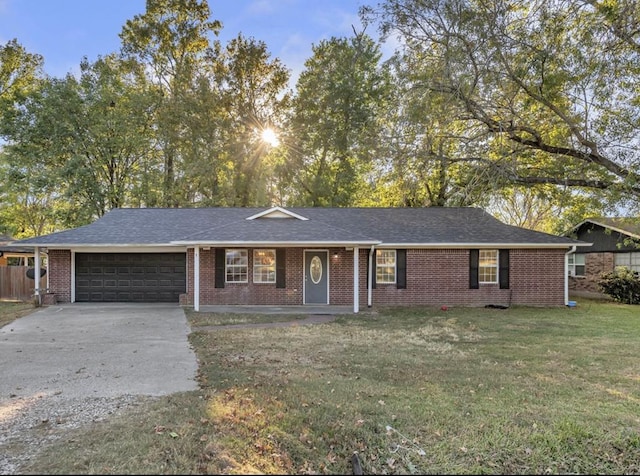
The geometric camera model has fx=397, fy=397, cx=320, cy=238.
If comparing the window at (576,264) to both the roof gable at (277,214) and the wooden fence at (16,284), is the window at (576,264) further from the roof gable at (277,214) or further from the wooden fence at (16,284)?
the wooden fence at (16,284)

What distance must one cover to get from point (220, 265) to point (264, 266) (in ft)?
Answer: 4.95

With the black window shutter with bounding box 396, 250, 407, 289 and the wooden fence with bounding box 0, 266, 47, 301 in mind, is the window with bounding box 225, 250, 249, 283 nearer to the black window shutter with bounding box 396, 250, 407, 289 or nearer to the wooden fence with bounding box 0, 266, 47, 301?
the black window shutter with bounding box 396, 250, 407, 289

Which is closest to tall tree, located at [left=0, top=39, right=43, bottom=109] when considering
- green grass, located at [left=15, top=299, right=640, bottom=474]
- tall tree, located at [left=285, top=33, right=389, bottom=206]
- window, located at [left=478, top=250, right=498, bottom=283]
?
tall tree, located at [left=285, top=33, right=389, bottom=206]

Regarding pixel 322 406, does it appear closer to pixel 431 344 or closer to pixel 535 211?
pixel 431 344

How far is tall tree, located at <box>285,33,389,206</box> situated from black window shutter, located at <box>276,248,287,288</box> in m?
10.5

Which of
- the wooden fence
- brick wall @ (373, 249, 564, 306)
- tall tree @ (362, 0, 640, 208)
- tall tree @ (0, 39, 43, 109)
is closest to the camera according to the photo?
tall tree @ (362, 0, 640, 208)

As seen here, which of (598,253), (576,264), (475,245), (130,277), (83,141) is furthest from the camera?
(83,141)

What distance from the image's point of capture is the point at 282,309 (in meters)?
13.0

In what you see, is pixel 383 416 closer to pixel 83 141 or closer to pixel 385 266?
pixel 385 266

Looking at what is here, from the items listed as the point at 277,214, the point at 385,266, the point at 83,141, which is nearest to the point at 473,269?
the point at 385,266

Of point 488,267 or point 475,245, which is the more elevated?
point 475,245

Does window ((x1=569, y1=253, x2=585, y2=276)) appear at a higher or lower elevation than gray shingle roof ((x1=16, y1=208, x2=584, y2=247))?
lower

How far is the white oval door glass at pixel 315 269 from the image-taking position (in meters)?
14.1

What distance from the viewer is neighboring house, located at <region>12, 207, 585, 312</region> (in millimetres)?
13781
